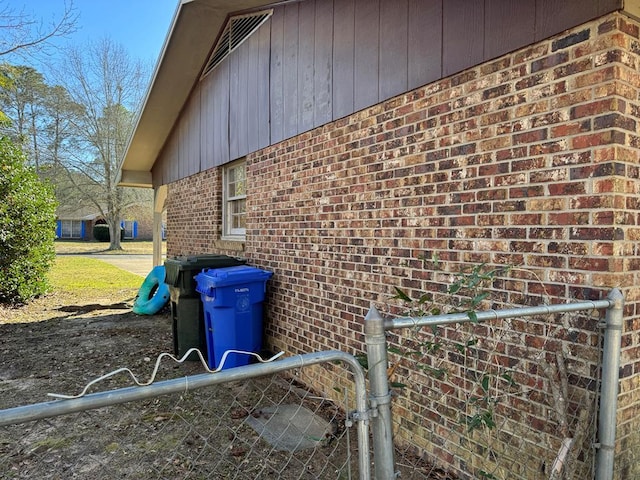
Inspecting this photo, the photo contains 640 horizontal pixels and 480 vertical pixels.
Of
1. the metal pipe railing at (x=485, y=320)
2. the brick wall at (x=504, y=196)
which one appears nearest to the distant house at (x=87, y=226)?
the brick wall at (x=504, y=196)

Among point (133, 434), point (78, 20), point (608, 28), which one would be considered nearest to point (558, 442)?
point (608, 28)

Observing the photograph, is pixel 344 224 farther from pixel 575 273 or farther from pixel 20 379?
pixel 20 379

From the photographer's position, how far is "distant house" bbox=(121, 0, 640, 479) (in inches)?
93.3

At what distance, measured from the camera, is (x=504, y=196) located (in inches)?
110

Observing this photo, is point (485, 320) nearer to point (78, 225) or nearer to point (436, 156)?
point (436, 156)

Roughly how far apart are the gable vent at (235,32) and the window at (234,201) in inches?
74.2

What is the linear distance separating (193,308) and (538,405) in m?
4.45

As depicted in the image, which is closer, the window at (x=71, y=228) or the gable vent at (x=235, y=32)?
the gable vent at (x=235, y=32)

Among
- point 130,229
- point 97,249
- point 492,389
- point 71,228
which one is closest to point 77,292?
point 492,389

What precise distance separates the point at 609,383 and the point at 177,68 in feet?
26.9

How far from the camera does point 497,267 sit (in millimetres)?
2850

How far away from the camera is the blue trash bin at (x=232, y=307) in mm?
5180

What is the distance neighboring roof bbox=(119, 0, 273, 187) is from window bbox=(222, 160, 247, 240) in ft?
7.15

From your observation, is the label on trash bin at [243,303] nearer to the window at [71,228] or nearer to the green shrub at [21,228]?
the green shrub at [21,228]
